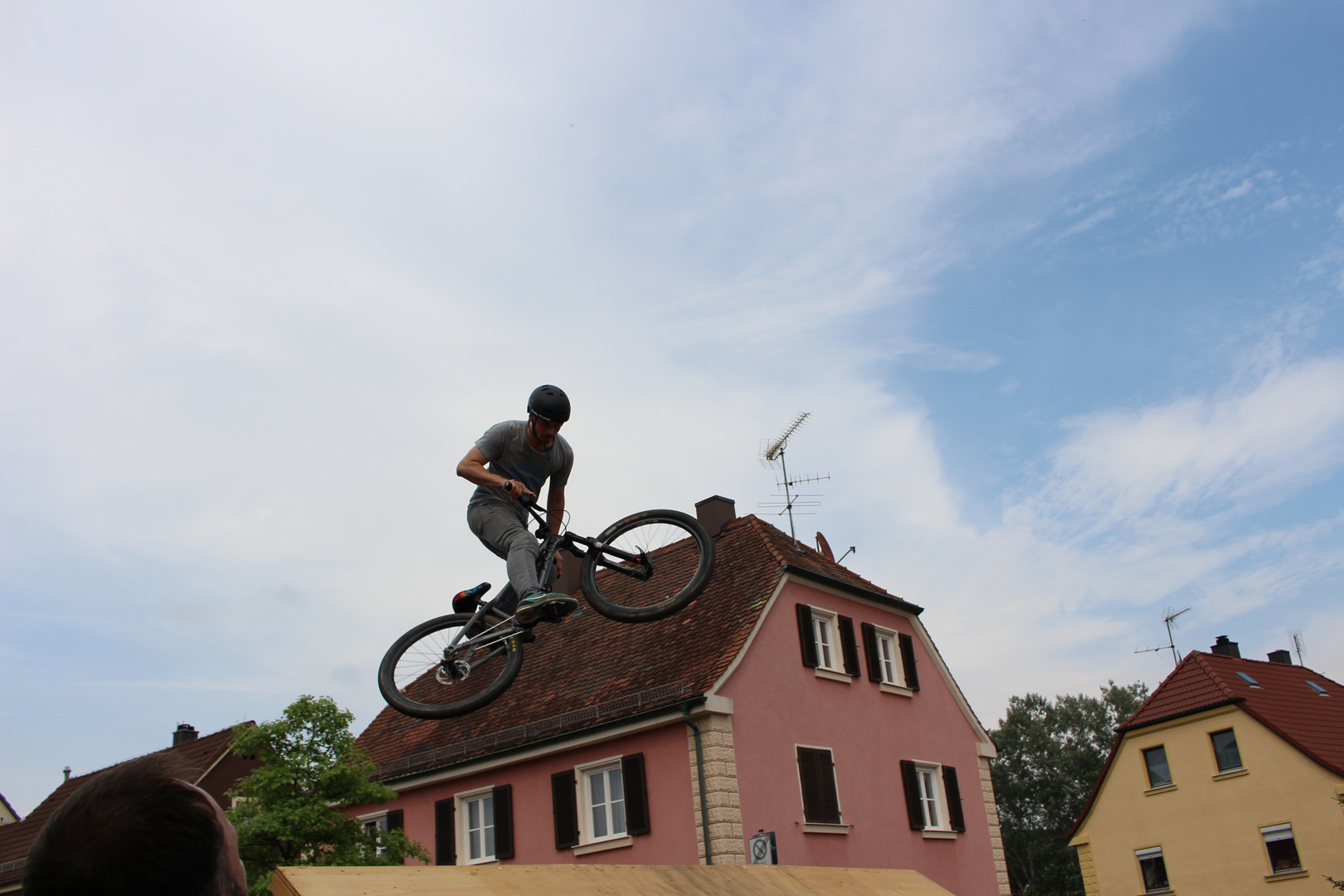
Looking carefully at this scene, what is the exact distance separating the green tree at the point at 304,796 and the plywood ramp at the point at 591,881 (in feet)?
29.7

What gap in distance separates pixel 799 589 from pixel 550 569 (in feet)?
41.6

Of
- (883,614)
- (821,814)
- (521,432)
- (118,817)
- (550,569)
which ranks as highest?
(883,614)

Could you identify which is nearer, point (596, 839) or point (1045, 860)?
point (596, 839)

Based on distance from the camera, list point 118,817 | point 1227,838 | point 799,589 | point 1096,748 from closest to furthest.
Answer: point 118,817 → point 799,589 → point 1227,838 → point 1096,748

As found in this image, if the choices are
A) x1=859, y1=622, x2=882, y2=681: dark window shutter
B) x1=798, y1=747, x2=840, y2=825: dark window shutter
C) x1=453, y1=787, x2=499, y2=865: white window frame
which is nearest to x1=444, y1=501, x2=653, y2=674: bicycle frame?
x1=798, y1=747, x2=840, y2=825: dark window shutter

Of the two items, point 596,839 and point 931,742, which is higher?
point 931,742

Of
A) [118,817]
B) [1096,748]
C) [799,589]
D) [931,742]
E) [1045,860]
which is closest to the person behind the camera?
[118,817]

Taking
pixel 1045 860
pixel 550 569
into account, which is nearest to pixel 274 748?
pixel 550 569

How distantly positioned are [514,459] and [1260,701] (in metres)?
26.2

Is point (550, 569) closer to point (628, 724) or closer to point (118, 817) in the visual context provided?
point (118, 817)

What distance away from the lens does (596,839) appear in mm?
17953

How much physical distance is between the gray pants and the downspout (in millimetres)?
9525

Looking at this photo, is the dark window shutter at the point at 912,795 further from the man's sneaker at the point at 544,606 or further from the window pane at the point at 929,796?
the man's sneaker at the point at 544,606

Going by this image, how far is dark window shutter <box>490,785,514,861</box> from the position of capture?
19062 millimetres
